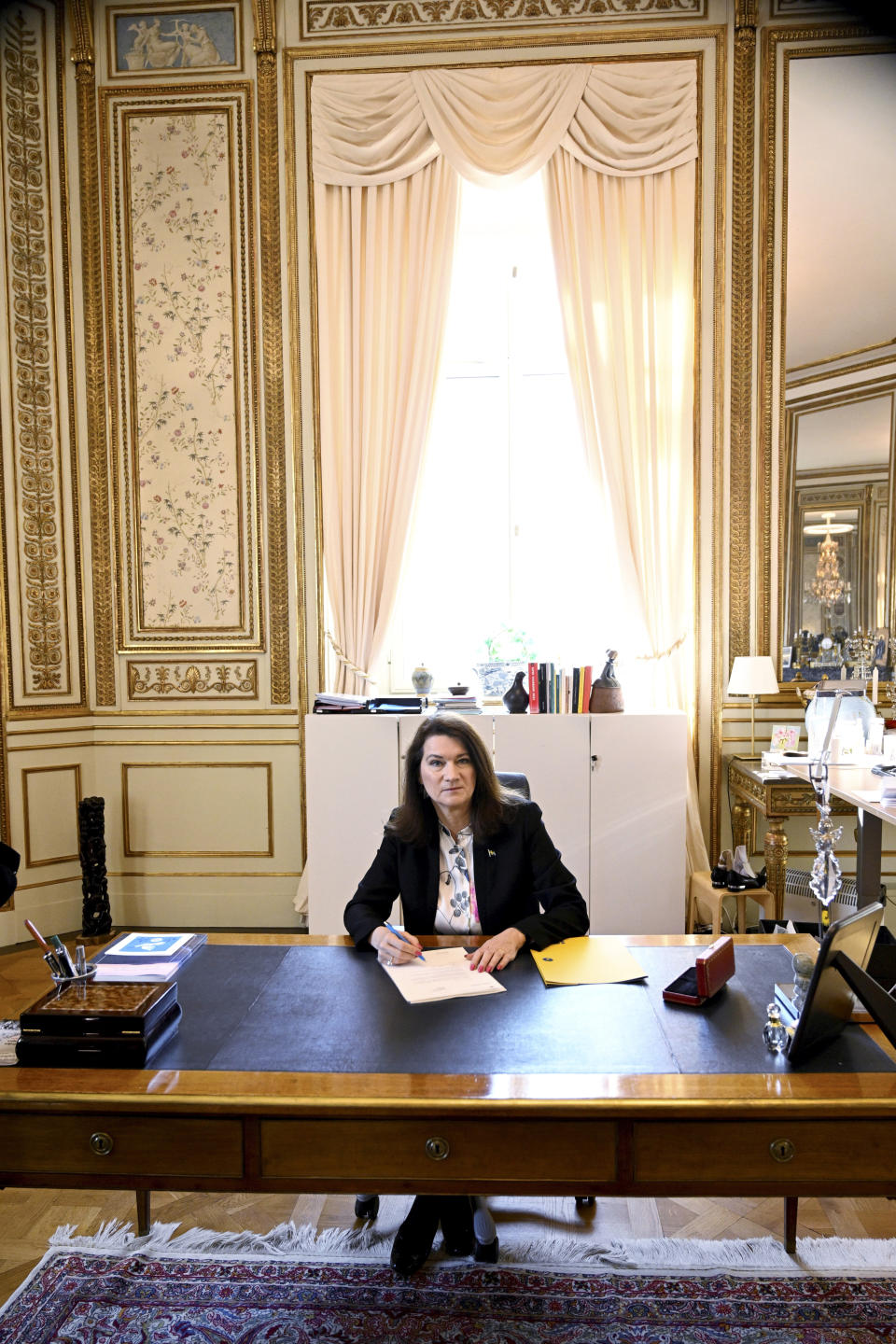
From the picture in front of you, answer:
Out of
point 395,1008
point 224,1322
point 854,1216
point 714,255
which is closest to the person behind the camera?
point 395,1008

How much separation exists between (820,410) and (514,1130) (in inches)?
147

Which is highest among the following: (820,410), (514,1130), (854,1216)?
(820,410)

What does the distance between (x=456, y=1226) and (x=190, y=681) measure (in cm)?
291

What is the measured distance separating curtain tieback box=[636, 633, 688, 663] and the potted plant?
Result: 1.76ft

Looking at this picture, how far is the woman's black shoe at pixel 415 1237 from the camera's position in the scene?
2.01m

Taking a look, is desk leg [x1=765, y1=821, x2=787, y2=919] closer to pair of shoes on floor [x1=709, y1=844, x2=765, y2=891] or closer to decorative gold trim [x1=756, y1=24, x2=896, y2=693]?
pair of shoes on floor [x1=709, y1=844, x2=765, y2=891]

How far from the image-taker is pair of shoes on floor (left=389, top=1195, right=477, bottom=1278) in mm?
2012

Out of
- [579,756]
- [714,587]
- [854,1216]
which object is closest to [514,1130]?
[854,1216]

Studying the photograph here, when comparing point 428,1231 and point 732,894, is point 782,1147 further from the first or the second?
point 732,894

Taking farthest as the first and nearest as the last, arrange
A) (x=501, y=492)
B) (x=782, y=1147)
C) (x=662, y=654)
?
(x=501, y=492), (x=662, y=654), (x=782, y=1147)

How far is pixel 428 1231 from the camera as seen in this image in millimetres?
2051

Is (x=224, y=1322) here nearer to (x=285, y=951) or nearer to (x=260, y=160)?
(x=285, y=951)

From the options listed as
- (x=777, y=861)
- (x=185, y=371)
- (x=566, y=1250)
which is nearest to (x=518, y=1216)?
(x=566, y=1250)

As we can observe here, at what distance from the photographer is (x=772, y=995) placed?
1.71 metres
